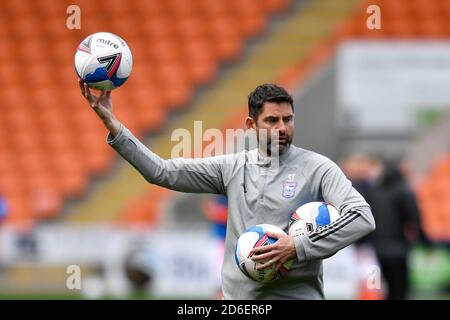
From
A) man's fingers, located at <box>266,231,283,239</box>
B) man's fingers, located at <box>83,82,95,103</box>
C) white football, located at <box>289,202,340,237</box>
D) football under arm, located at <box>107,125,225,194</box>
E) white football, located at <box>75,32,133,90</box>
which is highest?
white football, located at <box>75,32,133,90</box>

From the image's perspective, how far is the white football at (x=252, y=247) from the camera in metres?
5.41

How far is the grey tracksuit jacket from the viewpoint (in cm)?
556

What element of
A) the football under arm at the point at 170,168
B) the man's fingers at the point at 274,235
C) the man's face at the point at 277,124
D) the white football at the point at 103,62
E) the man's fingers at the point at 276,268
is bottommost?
the man's fingers at the point at 276,268

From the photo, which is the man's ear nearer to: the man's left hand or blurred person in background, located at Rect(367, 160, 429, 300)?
the man's left hand

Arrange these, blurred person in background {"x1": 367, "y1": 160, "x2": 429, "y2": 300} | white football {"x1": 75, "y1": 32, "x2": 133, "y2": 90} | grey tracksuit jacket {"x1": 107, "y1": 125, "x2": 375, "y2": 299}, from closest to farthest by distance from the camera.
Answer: grey tracksuit jacket {"x1": 107, "y1": 125, "x2": 375, "y2": 299}, white football {"x1": 75, "y1": 32, "x2": 133, "y2": 90}, blurred person in background {"x1": 367, "y1": 160, "x2": 429, "y2": 300}

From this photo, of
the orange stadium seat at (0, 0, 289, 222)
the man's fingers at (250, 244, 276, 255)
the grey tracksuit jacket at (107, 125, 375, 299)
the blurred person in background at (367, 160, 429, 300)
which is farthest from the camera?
the orange stadium seat at (0, 0, 289, 222)

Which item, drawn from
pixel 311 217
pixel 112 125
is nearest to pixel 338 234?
pixel 311 217

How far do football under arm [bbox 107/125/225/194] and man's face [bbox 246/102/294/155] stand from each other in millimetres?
358

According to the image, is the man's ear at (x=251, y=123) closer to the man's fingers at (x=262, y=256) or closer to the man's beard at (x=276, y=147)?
the man's beard at (x=276, y=147)

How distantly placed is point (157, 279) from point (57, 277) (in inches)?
55.8

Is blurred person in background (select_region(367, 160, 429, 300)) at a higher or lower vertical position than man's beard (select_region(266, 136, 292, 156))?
lower

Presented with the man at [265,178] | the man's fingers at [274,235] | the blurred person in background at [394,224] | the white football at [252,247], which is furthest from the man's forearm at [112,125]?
the blurred person in background at [394,224]

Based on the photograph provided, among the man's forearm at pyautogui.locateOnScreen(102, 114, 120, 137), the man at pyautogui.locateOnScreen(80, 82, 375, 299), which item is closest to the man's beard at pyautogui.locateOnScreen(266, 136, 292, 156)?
the man at pyautogui.locateOnScreen(80, 82, 375, 299)

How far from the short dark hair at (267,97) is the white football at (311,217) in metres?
0.58
